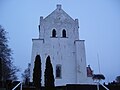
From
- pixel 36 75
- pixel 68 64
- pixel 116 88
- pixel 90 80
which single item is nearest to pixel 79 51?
pixel 68 64

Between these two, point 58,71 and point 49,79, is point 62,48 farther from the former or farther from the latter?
point 49,79

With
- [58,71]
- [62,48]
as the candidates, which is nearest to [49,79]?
[58,71]

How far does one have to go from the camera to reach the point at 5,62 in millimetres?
24422

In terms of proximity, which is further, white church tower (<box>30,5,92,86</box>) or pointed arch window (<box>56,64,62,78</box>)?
pointed arch window (<box>56,64,62,78</box>)

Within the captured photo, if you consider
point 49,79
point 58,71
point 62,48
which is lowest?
point 49,79

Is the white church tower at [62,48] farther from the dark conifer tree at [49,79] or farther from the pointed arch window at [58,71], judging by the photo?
the dark conifer tree at [49,79]

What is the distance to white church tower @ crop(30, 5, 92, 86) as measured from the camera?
27.9 metres

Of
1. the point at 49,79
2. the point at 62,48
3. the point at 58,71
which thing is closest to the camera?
the point at 49,79

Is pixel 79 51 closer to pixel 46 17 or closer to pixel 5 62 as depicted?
pixel 46 17

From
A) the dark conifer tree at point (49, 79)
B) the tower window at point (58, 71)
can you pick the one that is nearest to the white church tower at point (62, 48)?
the tower window at point (58, 71)

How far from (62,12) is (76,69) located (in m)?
9.80

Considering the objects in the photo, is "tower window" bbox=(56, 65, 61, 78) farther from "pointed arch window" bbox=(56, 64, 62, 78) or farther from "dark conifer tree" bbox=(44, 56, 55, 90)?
"dark conifer tree" bbox=(44, 56, 55, 90)

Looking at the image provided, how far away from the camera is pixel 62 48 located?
1153 inches

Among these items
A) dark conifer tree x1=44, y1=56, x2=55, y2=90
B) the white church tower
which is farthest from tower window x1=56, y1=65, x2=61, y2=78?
dark conifer tree x1=44, y1=56, x2=55, y2=90
